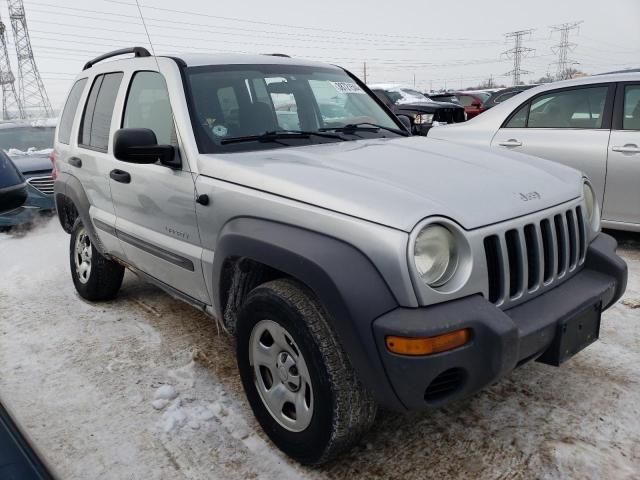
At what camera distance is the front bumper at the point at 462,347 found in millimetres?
1918

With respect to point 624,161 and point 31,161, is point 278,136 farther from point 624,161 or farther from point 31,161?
point 31,161

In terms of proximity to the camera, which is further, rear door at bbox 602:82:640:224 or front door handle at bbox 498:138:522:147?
front door handle at bbox 498:138:522:147

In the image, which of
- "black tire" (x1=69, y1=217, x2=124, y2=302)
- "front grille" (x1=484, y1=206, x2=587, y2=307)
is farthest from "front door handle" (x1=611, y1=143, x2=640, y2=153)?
"black tire" (x1=69, y1=217, x2=124, y2=302)

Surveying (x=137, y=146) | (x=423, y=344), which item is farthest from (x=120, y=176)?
(x=423, y=344)

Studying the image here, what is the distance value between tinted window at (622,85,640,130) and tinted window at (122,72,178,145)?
3.98m

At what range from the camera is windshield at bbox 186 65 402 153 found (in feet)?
9.77

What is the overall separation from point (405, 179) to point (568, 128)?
11.9 feet

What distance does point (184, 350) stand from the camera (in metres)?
3.55

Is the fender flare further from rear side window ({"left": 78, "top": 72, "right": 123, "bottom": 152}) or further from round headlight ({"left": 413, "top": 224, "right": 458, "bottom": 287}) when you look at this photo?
rear side window ({"left": 78, "top": 72, "right": 123, "bottom": 152})

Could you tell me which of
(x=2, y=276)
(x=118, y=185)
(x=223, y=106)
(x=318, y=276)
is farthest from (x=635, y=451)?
(x=2, y=276)

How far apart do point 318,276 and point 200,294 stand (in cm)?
116

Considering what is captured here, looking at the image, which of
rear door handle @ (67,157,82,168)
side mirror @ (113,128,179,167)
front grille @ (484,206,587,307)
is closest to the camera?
front grille @ (484,206,587,307)

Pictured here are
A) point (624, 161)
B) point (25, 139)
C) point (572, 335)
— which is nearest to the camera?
point (572, 335)

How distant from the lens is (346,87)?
3.80m
